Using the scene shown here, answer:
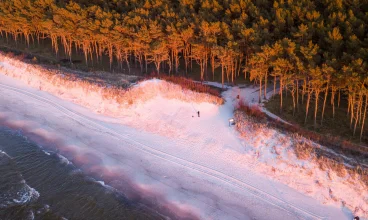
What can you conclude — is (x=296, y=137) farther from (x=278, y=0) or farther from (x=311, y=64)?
(x=278, y=0)

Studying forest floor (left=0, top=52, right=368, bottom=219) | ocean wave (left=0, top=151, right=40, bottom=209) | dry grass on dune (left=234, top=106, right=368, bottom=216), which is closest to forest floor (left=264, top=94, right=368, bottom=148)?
forest floor (left=0, top=52, right=368, bottom=219)

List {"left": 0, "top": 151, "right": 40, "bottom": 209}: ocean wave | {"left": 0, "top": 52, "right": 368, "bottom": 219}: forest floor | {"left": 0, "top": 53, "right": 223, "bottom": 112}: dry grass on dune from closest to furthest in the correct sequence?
{"left": 0, "top": 52, "right": 368, "bottom": 219}: forest floor → {"left": 0, "top": 151, "right": 40, "bottom": 209}: ocean wave → {"left": 0, "top": 53, "right": 223, "bottom": 112}: dry grass on dune

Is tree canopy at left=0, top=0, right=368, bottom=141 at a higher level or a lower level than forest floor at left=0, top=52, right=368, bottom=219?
higher

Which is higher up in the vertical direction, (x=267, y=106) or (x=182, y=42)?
(x=182, y=42)

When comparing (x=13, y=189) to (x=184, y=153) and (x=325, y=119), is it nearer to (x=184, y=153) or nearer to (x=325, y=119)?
(x=184, y=153)

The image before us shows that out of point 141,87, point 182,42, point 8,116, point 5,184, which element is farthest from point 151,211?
point 182,42

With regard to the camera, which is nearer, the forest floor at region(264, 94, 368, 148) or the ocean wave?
the ocean wave

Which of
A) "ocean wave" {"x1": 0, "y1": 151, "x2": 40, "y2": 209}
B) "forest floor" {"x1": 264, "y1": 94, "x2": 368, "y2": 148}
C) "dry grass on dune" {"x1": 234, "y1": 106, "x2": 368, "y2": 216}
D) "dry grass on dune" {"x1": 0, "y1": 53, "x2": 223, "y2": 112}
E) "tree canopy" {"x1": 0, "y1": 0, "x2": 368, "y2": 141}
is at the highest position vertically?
"tree canopy" {"x1": 0, "y1": 0, "x2": 368, "y2": 141}

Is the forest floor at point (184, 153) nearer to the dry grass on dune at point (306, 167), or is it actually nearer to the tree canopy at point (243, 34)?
the dry grass on dune at point (306, 167)

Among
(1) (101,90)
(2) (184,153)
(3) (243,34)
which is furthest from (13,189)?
(3) (243,34)

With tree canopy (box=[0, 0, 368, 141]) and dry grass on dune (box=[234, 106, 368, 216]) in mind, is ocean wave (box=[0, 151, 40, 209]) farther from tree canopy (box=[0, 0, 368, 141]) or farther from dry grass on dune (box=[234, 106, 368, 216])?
tree canopy (box=[0, 0, 368, 141])

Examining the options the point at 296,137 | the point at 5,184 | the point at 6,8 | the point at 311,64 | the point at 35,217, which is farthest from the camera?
the point at 6,8
